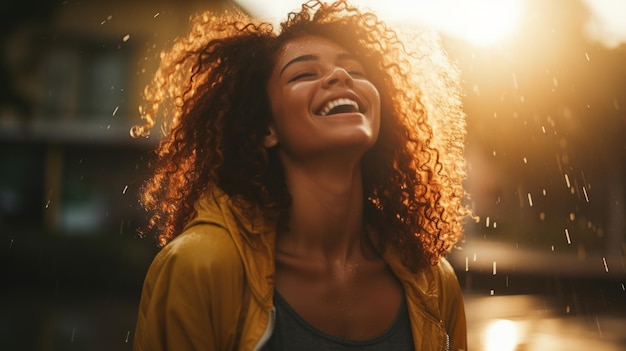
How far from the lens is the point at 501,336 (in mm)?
11547

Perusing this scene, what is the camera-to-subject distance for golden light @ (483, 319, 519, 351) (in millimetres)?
10593

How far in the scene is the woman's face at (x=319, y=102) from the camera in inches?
111

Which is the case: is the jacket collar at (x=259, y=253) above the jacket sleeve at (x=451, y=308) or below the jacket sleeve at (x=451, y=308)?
above

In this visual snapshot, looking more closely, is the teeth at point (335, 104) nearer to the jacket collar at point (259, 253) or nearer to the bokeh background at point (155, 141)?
the jacket collar at point (259, 253)

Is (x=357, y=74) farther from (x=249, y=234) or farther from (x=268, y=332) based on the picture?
(x=268, y=332)

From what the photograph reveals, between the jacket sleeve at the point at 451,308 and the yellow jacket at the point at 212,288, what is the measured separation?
12.7 inches

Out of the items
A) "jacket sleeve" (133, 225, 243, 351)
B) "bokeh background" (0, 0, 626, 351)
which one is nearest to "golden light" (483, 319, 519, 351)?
"bokeh background" (0, 0, 626, 351)

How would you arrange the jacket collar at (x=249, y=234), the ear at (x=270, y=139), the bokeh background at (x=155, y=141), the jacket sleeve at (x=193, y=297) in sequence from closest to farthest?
the jacket sleeve at (x=193, y=297), the jacket collar at (x=249, y=234), the ear at (x=270, y=139), the bokeh background at (x=155, y=141)

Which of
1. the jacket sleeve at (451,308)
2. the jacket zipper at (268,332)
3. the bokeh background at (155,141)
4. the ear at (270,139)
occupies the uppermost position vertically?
the ear at (270,139)

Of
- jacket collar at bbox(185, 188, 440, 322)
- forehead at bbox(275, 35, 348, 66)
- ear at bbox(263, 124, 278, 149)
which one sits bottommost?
jacket collar at bbox(185, 188, 440, 322)

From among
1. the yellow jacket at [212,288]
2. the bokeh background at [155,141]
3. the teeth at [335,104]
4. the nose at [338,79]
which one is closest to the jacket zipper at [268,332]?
the yellow jacket at [212,288]

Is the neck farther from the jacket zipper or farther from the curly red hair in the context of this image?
the jacket zipper

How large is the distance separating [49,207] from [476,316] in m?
18.1

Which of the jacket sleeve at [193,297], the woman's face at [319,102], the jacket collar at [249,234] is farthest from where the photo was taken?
the woman's face at [319,102]
